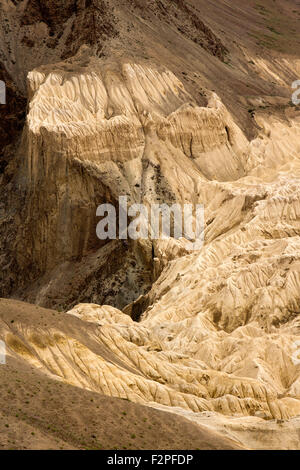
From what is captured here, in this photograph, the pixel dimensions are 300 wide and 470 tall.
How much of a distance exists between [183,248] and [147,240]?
115 inches

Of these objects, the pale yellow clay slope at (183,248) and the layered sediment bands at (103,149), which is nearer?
the pale yellow clay slope at (183,248)

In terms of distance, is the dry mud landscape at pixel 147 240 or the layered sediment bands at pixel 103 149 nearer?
the dry mud landscape at pixel 147 240

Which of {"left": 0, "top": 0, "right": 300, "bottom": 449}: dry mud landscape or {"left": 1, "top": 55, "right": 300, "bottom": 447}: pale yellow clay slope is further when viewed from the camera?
{"left": 1, "top": 55, "right": 300, "bottom": 447}: pale yellow clay slope

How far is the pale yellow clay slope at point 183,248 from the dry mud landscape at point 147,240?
0.14 meters

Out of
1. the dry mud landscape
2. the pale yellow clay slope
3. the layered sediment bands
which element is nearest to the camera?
the dry mud landscape

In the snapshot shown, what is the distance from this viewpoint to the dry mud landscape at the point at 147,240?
5650cm

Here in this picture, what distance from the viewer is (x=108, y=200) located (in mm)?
97188

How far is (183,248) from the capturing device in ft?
300

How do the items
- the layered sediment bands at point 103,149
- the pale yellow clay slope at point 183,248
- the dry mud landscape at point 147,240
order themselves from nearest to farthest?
the dry mud landscape at point 147,240 < the pale yellow clay slope at point 183,248 < the layered sediment bands at point 103,149

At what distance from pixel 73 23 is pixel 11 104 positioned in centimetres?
980

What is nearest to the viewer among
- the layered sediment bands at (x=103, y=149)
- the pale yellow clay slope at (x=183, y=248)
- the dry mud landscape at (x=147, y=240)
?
the dry mud landscape at (x=147, y=240)

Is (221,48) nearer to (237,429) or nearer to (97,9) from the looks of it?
(97,9)

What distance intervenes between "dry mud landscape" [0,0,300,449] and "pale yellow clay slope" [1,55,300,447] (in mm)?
142

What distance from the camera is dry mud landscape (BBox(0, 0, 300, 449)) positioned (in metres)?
56.5
